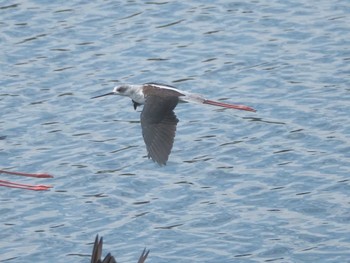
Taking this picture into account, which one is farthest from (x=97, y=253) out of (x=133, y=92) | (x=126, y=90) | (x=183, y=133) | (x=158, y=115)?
(x=183, y=133)

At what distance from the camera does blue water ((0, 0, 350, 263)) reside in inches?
588

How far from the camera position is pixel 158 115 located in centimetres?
1445

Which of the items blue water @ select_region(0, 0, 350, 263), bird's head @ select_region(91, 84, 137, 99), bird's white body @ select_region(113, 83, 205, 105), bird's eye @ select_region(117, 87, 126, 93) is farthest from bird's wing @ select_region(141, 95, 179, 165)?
blue water @ select_region(0, 0, 350, 263)

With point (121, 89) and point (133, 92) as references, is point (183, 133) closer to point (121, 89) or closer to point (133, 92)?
point (121, 89)

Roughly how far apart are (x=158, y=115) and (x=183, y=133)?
3.25 m

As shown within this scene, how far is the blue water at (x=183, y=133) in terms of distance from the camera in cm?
1495

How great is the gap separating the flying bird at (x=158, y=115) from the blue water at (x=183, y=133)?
4.12 feet

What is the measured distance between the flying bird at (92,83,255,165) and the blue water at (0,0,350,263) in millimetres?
1255

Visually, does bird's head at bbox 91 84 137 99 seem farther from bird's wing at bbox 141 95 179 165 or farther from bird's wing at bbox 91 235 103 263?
bird's wing at bbox 91 235 103 263

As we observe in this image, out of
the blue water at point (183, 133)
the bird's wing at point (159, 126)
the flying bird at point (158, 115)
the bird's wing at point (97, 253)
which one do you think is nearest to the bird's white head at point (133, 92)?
the flying bird at point (158, 115)

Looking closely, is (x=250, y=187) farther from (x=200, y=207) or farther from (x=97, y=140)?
(x=97, y=140)

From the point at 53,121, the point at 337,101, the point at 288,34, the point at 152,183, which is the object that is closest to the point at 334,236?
the point at 152,183

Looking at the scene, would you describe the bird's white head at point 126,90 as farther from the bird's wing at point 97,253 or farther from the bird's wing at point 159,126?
the bird's wing at point 97,253

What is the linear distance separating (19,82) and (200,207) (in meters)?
4.86
